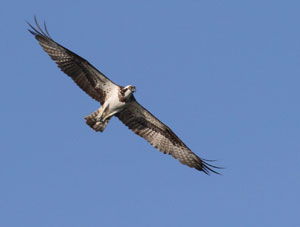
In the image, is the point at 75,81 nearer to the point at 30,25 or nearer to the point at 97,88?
the point at 97,88

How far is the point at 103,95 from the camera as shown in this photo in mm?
22016

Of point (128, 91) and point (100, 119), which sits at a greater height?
point (128, 91)

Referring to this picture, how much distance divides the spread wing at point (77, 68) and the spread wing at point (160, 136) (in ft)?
4.16

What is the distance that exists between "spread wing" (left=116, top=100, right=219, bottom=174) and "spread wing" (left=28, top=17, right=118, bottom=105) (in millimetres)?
1268

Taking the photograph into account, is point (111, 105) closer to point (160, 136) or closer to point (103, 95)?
point (103, 95)

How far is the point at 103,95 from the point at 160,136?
7.86 ft

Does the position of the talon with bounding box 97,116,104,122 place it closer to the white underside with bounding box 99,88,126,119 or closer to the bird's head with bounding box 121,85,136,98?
the white underside with bounding box 99,88,126,119

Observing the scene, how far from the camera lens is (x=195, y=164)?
23.1 meters

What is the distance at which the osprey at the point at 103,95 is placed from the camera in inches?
850

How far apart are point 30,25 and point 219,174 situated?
694 centimetres

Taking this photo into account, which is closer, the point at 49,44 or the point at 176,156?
the point at 49,44

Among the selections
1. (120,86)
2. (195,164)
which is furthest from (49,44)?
(195,164)

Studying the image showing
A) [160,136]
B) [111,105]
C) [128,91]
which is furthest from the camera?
[160,136]

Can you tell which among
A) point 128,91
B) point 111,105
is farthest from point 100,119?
point 128,91
